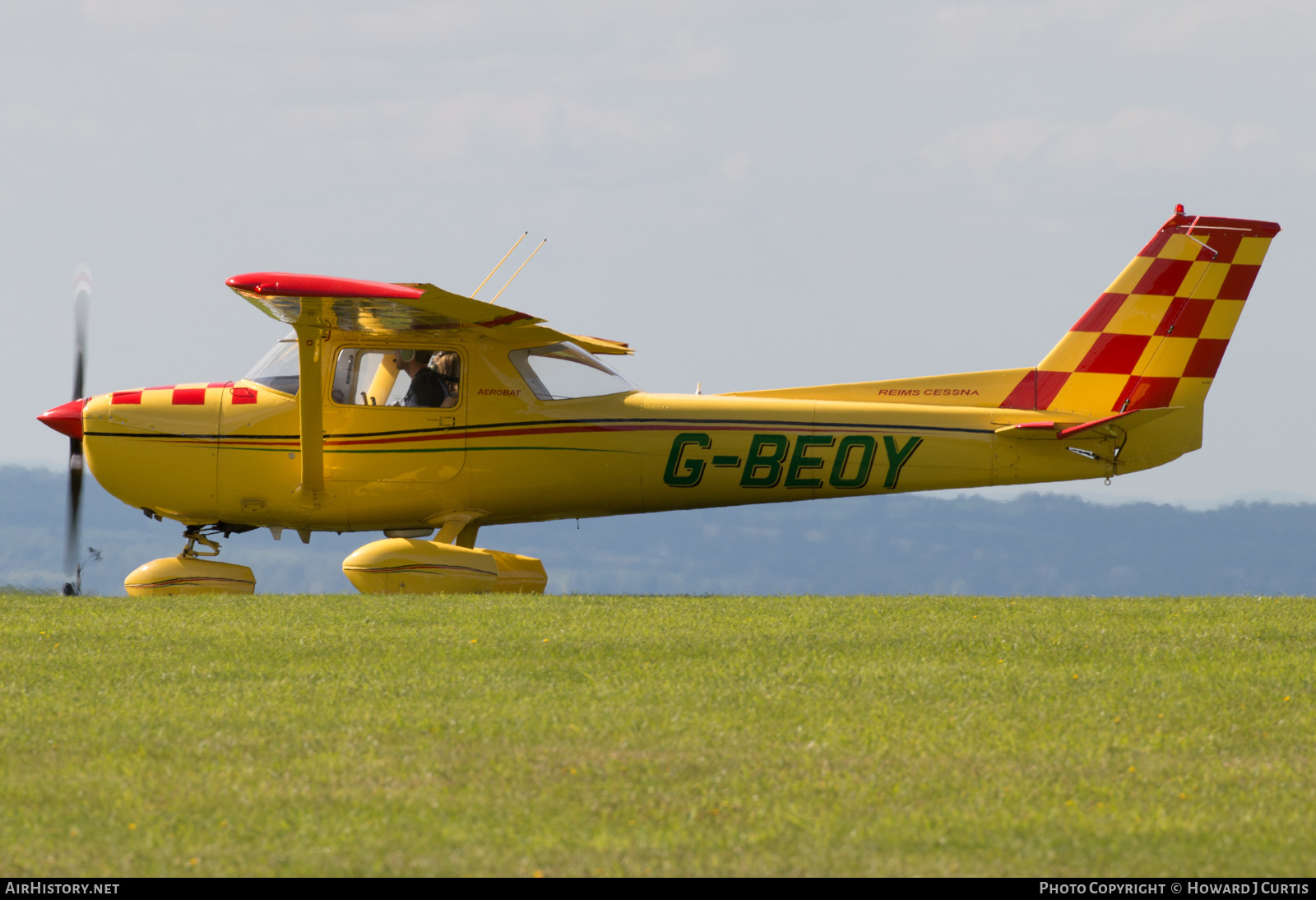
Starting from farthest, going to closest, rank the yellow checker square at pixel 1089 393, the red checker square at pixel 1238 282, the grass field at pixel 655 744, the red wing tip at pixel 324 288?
the yellow checker square at pixel 1089 393, the red checker square at pixel 1238 282, the red wing tip at pixel 324 288, the grass field at pixel 655 744

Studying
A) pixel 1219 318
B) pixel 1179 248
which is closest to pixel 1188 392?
pixel 1219 318

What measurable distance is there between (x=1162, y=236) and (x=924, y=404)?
344 centimetres

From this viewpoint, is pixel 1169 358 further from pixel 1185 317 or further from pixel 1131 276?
pixel 1131 276

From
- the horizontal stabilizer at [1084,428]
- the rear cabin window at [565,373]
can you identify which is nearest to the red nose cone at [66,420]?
the rear cabin window at [565,373]

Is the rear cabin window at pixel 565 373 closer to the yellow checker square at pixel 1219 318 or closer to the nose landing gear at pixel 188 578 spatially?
the nose landing gear at pixel 188 578

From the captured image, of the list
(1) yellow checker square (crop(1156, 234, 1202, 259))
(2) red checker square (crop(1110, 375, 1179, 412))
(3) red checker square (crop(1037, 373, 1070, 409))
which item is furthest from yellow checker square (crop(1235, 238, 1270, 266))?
(3) red checker square (crop(1037, 373, 1070, 409))

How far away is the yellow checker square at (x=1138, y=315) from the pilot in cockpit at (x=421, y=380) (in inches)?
304

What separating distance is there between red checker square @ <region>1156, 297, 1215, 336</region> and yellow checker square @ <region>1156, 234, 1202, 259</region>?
1.63ft

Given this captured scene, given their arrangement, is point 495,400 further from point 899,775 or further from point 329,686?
point 899,775

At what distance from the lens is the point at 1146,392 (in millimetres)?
16312

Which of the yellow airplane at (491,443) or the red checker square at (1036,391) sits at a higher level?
the red checker square at (1036,391)

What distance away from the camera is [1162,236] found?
643 inches

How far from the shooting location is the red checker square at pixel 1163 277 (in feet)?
53.4

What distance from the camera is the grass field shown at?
6066 millimetres
